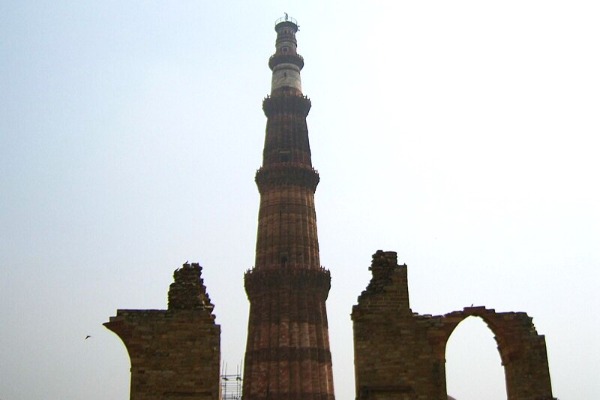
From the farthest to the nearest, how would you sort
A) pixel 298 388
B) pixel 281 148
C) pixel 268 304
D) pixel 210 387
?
pixel 281 148
pixel 268 304
pixel 298 388
pixel 210 387

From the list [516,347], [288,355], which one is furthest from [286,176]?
[516,347]

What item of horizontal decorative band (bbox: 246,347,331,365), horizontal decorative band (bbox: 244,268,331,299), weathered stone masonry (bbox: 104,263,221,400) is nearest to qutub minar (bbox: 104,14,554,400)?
weathered stone masonry (bbox: 104,263,221,400)

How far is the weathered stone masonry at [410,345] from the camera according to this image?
12.1m

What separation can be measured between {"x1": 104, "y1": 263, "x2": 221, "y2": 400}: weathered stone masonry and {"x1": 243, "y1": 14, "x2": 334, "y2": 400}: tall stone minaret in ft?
37.6

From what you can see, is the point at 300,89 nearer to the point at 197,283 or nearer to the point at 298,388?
the point at 298,388

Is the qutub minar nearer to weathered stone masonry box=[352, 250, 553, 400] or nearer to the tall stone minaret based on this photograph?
weathered stone masonry box=[352, 250, 553, 400]

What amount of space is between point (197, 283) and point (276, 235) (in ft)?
43.5

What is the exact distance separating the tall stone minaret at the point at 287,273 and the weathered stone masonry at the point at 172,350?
452 inches

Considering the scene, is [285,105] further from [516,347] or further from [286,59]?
[516,347]

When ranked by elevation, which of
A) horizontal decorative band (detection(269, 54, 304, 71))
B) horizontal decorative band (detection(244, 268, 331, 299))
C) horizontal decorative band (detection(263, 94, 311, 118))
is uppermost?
horizontal decorative band (detection(269, 54, 304, 71))

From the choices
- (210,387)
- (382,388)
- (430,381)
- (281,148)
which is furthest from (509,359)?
(281,148)

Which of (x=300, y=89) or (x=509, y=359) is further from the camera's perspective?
(x=300, y=89)

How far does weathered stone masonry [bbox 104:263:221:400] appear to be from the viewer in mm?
11852

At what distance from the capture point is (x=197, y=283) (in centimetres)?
1280
